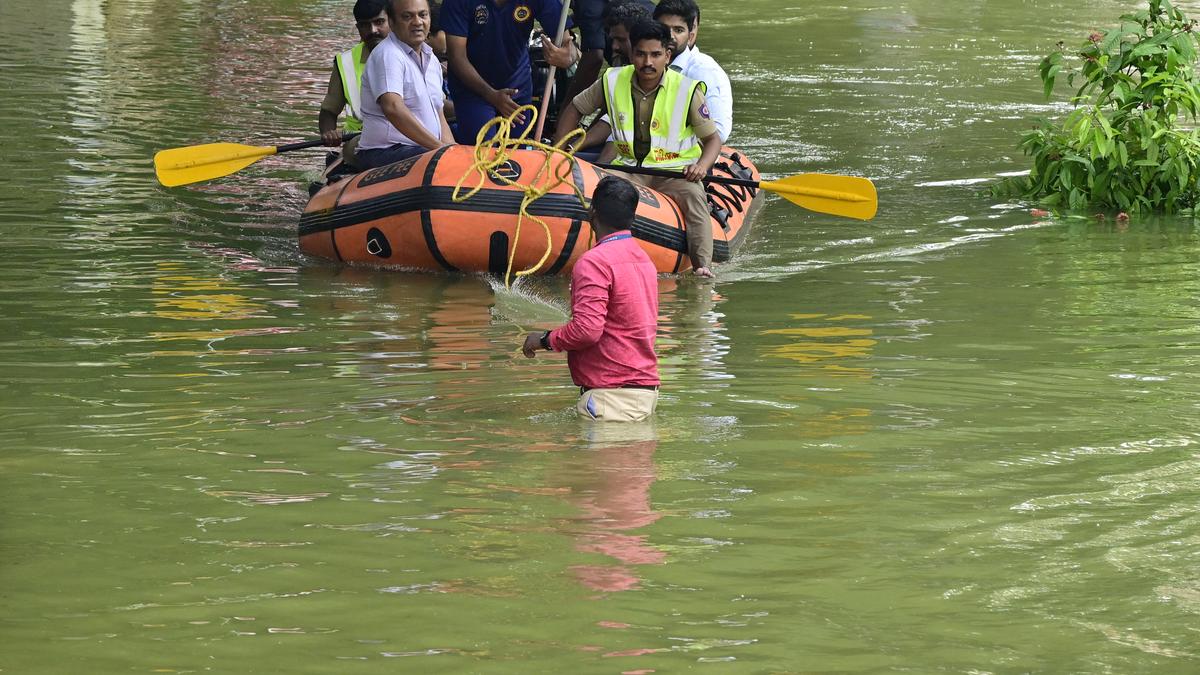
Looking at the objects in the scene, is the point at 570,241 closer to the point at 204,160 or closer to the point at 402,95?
the point at 402,95

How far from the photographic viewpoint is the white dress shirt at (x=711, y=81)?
9.41 m

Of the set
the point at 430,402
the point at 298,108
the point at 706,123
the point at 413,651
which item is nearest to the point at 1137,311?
the point at 706,123

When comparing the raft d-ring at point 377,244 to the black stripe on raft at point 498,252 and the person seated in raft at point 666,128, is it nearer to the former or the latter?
the black stripe on raft at point 498,252

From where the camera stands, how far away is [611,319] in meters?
5.39

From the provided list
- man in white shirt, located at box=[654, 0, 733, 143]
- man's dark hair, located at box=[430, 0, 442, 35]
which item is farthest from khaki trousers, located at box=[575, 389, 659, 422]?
man's dark hair, located at box=[430, 0, 442, 35]

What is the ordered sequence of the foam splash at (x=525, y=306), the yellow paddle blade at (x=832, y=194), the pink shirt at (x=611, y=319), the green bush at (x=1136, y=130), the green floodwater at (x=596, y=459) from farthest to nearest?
the green bush at (x=1136, y=130) → the yellow paddle blade at (x=832, y=194) → the foam splash at (x=525, y=306) → the pink shirt at (x=611, y=319) → the green floodwater at (x=596, y=459)

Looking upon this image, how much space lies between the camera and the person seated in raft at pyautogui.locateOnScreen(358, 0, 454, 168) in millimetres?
8578

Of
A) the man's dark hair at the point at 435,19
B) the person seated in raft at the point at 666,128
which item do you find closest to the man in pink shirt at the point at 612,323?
the person seated in raft at the point at 666,128

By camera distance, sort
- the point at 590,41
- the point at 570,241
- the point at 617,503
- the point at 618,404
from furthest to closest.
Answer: the point at 590,41, the point at 570,241, the point at 618,404, the point at 617,503

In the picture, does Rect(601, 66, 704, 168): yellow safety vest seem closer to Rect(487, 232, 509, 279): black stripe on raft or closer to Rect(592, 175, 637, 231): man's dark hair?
Rect(487, 232, 509, 279): black stripe on raft

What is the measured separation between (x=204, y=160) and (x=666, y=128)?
263cm

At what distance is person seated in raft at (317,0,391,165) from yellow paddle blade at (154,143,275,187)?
0.42 m

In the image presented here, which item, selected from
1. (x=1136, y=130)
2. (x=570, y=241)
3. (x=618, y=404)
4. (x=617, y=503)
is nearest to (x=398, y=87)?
(x=570, y=241)

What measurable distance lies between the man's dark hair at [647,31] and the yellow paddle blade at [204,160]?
90.3 inches
